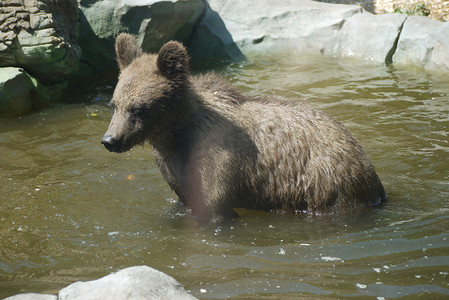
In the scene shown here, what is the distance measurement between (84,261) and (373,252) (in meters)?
2.81

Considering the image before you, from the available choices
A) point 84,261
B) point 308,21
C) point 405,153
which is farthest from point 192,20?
point 84,261

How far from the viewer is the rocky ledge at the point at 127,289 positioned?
366 cm

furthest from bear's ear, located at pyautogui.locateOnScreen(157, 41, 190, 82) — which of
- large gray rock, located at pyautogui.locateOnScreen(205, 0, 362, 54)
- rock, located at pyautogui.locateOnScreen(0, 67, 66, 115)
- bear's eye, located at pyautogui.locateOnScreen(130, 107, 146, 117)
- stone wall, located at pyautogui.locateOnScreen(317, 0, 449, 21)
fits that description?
stone wall, located at pyautogui.locateOnScreen(317, 0, 449, 21)

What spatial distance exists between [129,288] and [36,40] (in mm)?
7726

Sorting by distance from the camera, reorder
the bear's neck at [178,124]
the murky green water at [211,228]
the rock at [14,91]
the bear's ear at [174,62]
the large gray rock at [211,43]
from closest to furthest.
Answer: the murky green water at [211,228] → the bear's ear at [174,62] → the bear's neck at [178,124] → the rock at [14,91] → the large gray rock at [211,43]

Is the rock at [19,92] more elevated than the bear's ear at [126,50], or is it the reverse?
the bear's ear at [126,50]

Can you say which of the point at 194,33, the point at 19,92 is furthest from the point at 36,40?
the point at 194,33

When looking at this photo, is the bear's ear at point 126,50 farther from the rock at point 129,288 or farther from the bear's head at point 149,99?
the rock at point 129,288

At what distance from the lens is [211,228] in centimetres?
589

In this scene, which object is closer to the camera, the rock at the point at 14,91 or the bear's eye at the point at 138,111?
the bear's eye at the point at 138,111

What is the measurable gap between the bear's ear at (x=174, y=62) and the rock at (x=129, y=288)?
2.41m

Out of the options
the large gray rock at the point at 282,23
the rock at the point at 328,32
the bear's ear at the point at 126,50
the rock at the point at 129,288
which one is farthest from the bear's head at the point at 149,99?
the large gray rock at the point at 282,23

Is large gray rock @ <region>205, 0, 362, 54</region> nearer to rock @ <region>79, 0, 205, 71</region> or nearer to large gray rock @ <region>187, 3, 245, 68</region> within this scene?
large gray rock @ <region>187, 3, 245, 68</region>

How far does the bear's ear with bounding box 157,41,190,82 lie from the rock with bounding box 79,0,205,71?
694 centimetres
